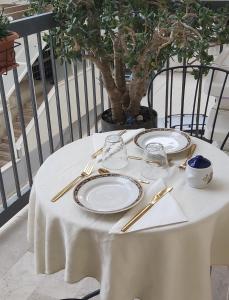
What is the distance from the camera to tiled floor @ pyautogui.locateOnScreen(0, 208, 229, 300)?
1.75 metres

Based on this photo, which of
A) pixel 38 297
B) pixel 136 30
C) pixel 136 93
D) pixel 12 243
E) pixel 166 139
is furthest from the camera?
pixel 136 93

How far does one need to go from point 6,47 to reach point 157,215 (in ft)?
3.28

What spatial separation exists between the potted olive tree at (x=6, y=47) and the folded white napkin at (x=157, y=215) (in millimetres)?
903

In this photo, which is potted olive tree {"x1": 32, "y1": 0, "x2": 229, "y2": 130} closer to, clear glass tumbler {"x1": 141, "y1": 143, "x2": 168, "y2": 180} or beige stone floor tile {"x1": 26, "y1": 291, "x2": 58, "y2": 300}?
clear glass tumbler {"x1": 141, "y1": 143, "x2": 168, "y2": 180}

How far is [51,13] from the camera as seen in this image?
217cm

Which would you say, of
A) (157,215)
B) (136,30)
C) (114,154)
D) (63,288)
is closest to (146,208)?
(157,215)

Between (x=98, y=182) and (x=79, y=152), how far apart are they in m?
0.26

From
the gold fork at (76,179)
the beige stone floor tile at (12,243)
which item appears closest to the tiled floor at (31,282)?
the beige stone floor tile at (12,243)

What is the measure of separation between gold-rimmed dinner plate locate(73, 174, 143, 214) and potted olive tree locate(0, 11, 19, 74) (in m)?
0.71

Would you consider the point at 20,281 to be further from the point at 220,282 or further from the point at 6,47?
the point at 6,47

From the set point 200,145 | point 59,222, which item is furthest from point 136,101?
point 59,222

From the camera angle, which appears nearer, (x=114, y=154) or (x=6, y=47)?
(x=114, y=154)

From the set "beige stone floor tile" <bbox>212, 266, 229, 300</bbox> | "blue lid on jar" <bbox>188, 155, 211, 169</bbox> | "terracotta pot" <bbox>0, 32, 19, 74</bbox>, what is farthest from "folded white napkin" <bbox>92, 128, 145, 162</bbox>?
"beige stone floor tile" <bbox>212, 266, 229, 300</bbox>

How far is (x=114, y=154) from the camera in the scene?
4.66ft
